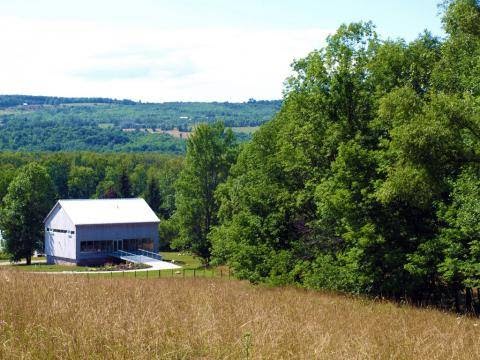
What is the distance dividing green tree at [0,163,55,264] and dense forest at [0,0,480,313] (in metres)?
41.3

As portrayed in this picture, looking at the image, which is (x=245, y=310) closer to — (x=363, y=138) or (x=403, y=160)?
(x=403, y=160)

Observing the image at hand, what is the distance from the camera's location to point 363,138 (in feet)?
91.4

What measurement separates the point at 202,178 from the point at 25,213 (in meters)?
22.5

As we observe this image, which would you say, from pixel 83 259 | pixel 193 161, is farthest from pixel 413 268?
pixel 83 259

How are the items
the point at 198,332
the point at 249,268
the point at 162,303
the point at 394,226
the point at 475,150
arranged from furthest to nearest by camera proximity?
the point at 249,268
the point at 394,226
the point at 475,150
the point at 162,303
the point at 198,332

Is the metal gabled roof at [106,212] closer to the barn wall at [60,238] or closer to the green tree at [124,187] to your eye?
the barn wall at [60,238]

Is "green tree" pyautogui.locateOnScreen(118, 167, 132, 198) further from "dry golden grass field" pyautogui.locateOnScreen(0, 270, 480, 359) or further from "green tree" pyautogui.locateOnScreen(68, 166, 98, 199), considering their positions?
"dry golden grass field" pyautogui.locateOnScreen(0, 270, 480, 359)

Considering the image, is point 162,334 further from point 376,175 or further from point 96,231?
point 96,231

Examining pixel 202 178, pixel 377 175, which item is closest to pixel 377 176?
pixel 377 175

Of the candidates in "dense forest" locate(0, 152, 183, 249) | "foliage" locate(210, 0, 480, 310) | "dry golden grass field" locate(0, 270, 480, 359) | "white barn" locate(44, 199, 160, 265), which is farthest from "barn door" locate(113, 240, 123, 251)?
"dry golden grass field" locate(0, 270, 480, 359)

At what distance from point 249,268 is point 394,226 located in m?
9.56

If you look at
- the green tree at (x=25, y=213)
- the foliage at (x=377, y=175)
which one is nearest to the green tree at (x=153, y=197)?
the green tree at (x=25, y=213)

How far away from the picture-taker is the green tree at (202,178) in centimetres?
6169

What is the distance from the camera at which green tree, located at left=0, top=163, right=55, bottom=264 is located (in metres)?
70.2
